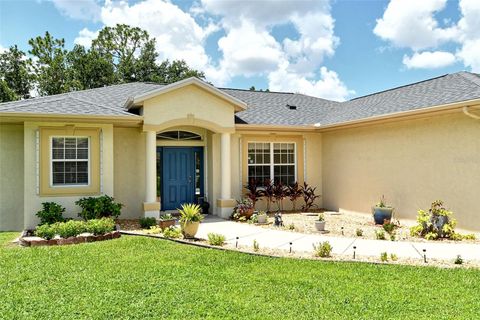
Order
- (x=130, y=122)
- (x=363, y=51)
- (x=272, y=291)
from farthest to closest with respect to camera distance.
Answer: (x=363, y=51) → (x=130, y=122) → (x=272, y=291)

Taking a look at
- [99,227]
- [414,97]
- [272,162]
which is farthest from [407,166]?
[99,227]

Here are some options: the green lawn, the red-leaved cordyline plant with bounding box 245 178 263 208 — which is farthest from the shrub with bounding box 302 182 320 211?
the green lawn

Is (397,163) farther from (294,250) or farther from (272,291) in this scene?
(272,291)

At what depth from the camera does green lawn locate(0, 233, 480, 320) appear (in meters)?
4.70

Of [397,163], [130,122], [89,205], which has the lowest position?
[89,205]

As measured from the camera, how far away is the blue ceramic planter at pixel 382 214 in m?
11.6

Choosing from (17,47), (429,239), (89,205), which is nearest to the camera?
(429,239)

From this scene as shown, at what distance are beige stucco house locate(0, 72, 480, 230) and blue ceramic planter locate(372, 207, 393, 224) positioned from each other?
87 centimetres

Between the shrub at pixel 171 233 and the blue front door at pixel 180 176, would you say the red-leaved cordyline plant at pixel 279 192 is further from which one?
the shrub at pixel 171 233

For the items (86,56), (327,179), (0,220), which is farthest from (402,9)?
(86,56)

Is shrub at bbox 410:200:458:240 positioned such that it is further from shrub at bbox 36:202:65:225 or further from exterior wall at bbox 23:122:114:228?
exterior wall at bbox 23:122:114:228

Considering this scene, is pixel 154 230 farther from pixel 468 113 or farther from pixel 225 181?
pixel 468 113

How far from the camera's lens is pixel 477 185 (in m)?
9.82

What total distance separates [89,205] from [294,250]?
264 inches
